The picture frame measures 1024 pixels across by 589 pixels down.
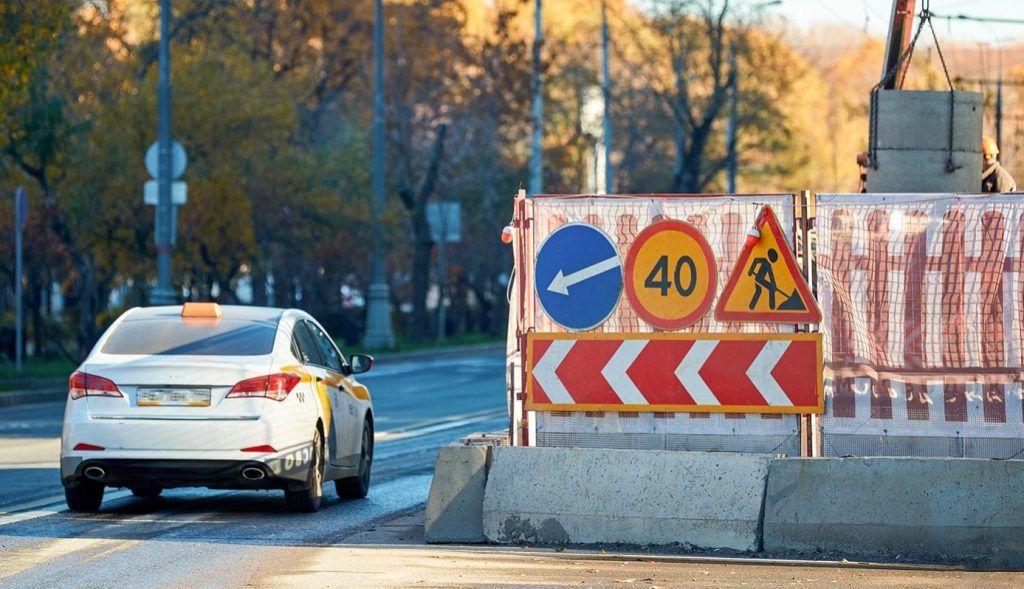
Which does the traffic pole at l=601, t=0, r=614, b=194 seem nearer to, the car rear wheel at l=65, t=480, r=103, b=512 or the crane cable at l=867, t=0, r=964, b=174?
the crane cable at l=867, t=0, r=964, b=174

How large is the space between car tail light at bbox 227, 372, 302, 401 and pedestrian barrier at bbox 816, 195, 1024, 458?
3737mm

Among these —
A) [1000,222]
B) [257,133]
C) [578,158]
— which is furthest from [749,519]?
[578,158]

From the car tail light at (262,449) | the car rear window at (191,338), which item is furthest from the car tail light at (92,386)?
the car tail light at (262,449)

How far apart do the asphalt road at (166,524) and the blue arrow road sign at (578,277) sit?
191 cm

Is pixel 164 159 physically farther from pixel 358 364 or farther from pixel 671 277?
pixel 671 277

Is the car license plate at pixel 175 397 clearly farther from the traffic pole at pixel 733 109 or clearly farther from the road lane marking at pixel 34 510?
the traffic pole at pixel 733 109

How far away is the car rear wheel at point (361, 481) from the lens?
1332 centimetres

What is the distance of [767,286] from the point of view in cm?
1004

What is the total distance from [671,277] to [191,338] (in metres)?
3.75

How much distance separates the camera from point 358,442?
1345 cm

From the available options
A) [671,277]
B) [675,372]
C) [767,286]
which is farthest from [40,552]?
[767,286]

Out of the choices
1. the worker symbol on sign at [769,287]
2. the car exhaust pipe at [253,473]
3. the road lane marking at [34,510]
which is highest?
the worker symbol on sign at [769,287]

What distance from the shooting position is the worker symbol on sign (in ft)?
32.9

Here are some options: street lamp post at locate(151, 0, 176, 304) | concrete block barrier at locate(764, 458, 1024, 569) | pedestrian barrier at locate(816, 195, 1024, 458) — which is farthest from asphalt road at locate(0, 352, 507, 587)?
street lamp post at locate(151, 0, 176, 304)
